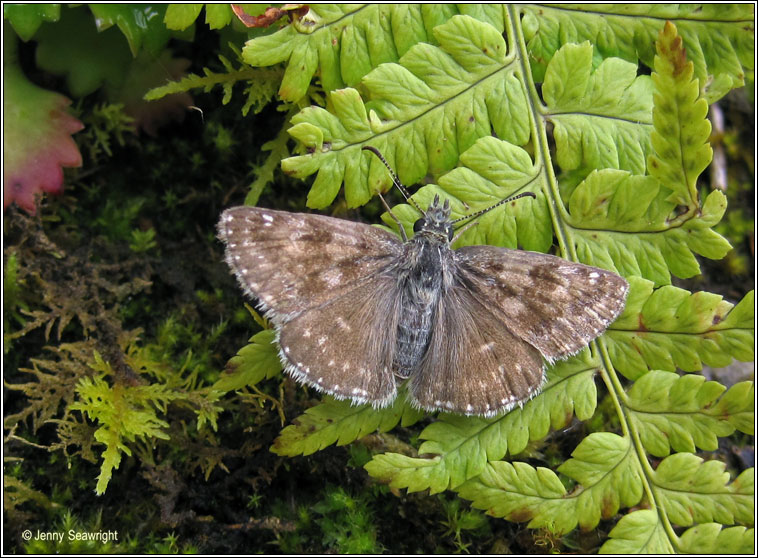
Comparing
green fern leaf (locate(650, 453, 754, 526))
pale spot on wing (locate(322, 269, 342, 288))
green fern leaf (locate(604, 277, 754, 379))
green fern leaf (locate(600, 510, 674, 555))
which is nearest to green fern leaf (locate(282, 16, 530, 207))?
pale spot on wing (locate(322, 269, 342, 288))

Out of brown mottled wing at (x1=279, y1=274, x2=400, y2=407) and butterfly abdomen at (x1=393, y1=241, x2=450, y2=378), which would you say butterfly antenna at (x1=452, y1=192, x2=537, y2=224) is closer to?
butterfly abdomen at (x1=393, y1=241, x2=450, y2=378)

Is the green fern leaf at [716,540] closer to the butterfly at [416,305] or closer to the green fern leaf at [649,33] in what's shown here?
the butterfly at [416,305]

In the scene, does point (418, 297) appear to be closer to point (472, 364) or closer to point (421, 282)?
point (421, 282)

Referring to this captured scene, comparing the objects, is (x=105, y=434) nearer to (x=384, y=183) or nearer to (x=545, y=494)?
(x=384, y=183)

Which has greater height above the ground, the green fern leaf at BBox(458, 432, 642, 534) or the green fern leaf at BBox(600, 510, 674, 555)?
the green fern leaf at BBox(458, 432, 642, 534)

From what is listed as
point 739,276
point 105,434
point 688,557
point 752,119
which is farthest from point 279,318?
point 752,119

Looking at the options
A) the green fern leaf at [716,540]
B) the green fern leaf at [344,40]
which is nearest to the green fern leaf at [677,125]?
the green fern leaf at [344,40]

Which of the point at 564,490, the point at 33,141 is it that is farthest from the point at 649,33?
the point at 33,141
